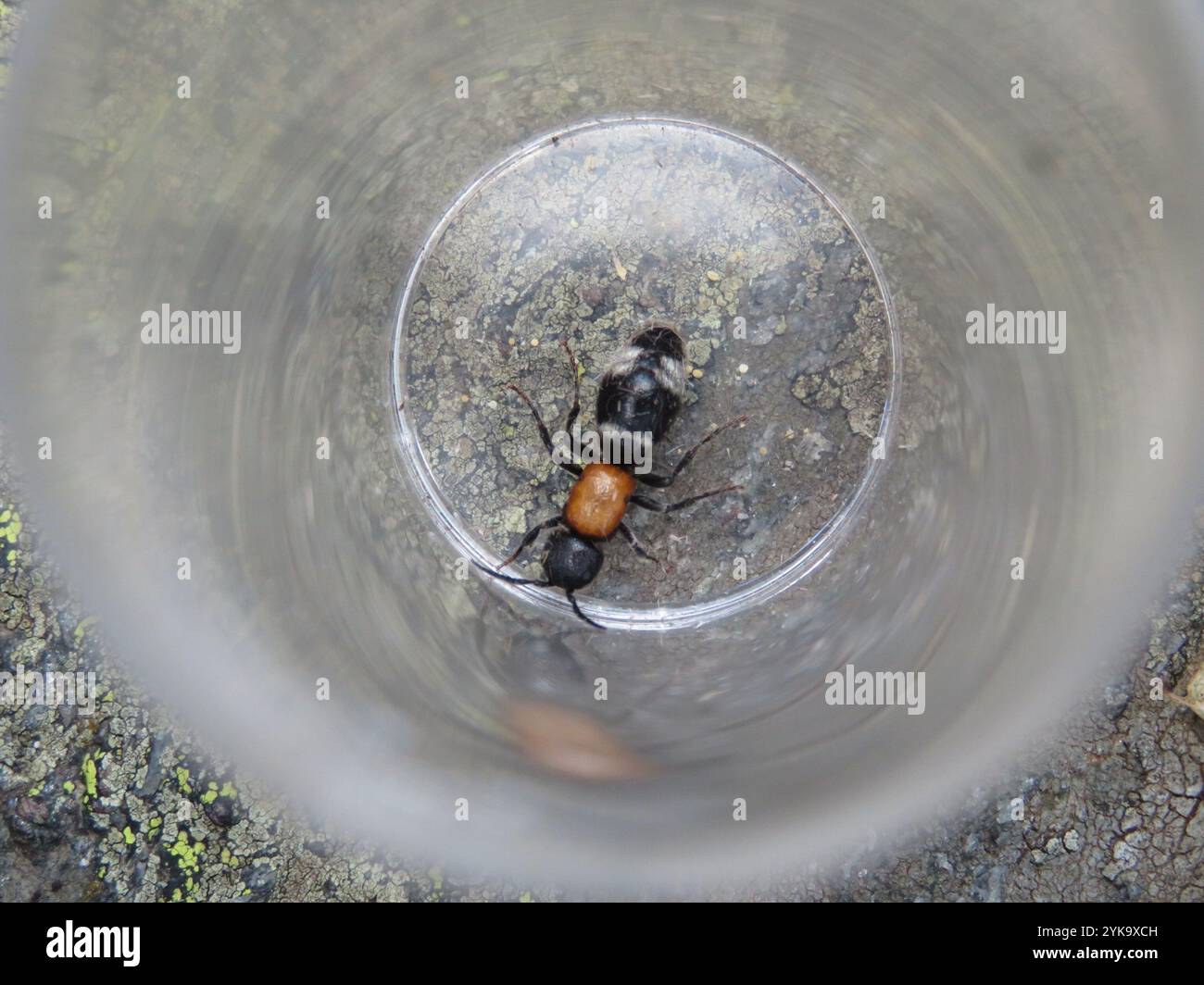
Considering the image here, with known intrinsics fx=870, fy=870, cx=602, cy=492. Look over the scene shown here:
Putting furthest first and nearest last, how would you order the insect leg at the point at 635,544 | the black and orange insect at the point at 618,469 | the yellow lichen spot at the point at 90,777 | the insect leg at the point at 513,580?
the insect leg at the point at 513,580 → the insect leg at the point at 635,544 → the black and orange insect at the point at 618,469 → the yellow lichen spot at the point at 90,777

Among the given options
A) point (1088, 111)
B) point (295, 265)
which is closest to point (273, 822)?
point (295, 265)

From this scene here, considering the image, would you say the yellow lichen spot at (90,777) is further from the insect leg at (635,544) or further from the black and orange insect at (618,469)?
the insect leg at (635,544)

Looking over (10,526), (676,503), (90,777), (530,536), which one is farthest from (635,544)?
(10,526)

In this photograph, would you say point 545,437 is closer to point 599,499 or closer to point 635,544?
point 599,499

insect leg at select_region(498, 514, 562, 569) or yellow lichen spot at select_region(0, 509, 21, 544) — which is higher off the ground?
yellow lichen spot at select_region(0, 509, 21, 544)

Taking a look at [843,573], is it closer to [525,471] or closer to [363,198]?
[525,471]

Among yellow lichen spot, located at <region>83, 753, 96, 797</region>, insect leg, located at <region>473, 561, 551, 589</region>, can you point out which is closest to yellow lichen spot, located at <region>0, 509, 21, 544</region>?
yellow lichen spot, located at <region>83, 753, 96, 797</region>

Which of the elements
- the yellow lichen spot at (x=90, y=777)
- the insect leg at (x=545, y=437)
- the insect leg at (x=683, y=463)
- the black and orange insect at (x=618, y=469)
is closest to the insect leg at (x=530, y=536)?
the black and orange insect at (x=618, y=469)

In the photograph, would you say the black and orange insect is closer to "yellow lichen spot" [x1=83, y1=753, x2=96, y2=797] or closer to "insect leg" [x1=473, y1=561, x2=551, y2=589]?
"insect leg" [x1=473, y1=561, x2=551, y2=589]
